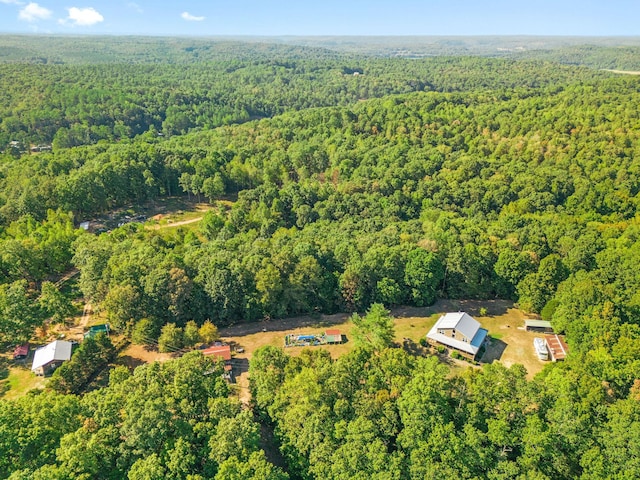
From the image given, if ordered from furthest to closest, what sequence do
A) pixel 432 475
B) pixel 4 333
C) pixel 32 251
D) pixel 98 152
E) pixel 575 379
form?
pixel 98 152
pixel 32 251
pixel 4 333
pixel 575 379
pixel 432 475

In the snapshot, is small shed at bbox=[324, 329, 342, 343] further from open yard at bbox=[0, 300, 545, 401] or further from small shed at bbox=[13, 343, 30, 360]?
small shed at bbox=[13, 343, 30, 360]

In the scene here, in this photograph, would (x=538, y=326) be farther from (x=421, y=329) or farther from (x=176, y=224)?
(x=176, y=224)

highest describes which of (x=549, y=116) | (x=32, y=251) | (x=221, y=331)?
(x=549, y=116)

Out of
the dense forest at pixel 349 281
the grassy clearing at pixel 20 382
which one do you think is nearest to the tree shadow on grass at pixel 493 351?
the dense forest at pixel 349 281

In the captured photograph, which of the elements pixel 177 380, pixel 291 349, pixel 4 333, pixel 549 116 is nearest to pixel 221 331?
pixel 291 349

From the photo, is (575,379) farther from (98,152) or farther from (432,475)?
(98,152)

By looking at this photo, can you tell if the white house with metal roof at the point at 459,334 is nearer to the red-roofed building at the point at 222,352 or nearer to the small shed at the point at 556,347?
the small shed at the point at 556,347

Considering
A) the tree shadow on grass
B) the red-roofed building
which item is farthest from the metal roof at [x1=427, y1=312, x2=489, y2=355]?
the red-roofed building
